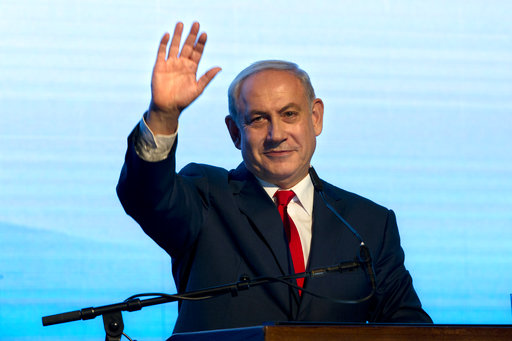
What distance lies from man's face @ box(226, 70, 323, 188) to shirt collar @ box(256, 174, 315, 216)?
17 mm

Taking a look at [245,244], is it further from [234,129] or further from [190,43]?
[190,43]

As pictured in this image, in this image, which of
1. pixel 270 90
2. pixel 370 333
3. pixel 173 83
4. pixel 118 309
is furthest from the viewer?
pixel 270 90

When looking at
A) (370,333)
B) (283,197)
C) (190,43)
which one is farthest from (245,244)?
(370,333)

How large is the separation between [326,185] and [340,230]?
0.81ft

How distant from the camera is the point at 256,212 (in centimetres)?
194

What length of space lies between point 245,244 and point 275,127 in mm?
350

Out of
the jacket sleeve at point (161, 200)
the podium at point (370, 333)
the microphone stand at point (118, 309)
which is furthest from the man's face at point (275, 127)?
the podium at point (370, 333)

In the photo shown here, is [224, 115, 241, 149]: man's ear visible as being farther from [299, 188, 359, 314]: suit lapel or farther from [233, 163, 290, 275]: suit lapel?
[299, 188, 359, 314]: suit lapel

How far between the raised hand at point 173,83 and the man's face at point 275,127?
1.12 ft

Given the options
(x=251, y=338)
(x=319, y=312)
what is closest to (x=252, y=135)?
(x=319, y=312)

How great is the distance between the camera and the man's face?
2004mm

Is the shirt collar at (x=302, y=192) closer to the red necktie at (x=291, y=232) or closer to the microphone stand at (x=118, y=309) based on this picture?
the red necktie at (x=291, y=232)

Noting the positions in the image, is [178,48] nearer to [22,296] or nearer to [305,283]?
[305,283]

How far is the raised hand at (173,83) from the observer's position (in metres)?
1.60
